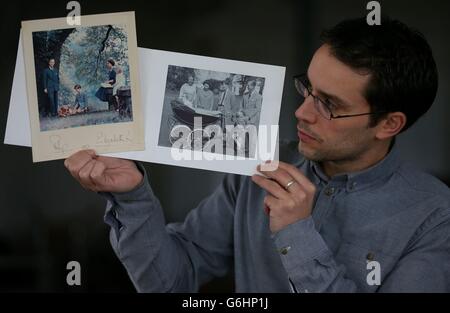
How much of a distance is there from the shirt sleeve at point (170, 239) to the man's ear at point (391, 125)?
0.33m

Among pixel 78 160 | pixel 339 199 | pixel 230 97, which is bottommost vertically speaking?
pixel 339 199

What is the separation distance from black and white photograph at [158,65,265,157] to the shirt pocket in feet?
0.92

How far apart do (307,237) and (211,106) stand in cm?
32

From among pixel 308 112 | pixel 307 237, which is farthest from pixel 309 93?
pixel 307 237

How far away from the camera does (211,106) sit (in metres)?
1.10

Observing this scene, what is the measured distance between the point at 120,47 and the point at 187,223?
1.36ft

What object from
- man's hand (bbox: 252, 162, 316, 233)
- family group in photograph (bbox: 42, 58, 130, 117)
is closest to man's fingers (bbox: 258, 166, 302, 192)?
man's hand (bbox: 252, 162, 316, 233)

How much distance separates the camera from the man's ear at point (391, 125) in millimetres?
1117

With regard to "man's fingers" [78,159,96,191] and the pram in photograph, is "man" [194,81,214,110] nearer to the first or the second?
the pram in photograph

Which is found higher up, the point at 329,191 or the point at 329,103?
the point at 329,103

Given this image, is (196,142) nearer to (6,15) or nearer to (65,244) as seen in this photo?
(65,244)

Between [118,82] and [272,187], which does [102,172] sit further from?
[272,187]

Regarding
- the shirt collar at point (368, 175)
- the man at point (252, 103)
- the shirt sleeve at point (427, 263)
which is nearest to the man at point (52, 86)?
the man at point (252, 103)
